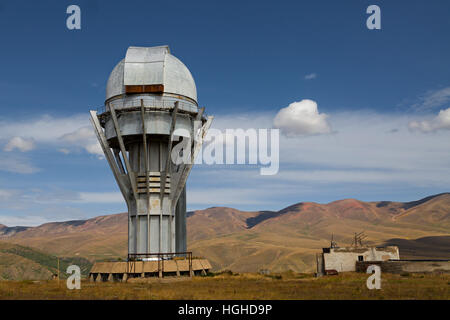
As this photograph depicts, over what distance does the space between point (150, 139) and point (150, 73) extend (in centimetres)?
597

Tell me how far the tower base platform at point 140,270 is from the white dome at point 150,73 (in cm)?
1537

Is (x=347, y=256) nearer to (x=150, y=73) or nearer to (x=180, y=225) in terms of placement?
(x=180, y=225)

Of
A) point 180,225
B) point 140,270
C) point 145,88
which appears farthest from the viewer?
point 180,225

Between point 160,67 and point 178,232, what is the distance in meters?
15.9

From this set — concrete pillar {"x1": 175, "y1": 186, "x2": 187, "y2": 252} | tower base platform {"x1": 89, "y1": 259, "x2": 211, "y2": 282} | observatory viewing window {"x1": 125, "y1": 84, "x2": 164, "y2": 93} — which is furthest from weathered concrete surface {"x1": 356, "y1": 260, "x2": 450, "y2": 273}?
observatory viewing window {"x1": 125, "y1": 84, "x2": 164, "y2": 93}

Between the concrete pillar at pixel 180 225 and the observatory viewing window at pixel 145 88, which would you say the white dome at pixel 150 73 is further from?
the concrete pillar at pixel 180 225

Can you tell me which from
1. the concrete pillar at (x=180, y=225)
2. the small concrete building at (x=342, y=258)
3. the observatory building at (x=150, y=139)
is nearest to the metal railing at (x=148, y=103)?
the observatory building at (x=150, y=139)

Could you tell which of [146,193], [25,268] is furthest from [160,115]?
[25,268]

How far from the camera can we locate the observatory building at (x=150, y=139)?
40594mm

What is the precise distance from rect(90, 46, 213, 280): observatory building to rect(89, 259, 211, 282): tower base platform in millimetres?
1590

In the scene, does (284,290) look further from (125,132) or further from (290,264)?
(290,264)

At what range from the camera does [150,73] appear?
136ft

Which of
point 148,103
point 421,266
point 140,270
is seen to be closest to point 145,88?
point 148,103

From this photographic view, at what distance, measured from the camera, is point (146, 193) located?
41062mm
